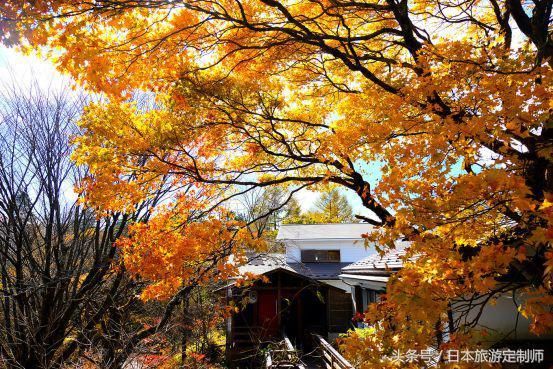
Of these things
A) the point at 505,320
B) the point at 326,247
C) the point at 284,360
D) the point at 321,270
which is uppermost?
the point at 326,247

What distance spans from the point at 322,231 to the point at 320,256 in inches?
77.8

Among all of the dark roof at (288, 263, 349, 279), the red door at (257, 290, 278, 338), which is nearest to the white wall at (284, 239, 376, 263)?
the dark roof at (288, 263, 349, 279)

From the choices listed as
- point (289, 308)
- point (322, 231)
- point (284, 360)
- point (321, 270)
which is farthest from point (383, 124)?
point (322, 231)

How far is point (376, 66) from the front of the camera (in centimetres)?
671

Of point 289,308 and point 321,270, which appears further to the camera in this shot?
point 321,270

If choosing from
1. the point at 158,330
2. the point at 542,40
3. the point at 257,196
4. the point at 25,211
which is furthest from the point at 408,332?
the point at 257,196

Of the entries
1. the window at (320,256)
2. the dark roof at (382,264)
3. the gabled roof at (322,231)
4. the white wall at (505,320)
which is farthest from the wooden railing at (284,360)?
the gabled roof at (322,231)

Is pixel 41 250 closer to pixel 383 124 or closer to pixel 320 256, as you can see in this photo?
pixel 383 124

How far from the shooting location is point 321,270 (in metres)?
21.4

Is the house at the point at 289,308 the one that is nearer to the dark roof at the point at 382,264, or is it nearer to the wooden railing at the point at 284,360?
the wooden railing at the point at 284,360

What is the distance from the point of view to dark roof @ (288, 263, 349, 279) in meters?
19.9

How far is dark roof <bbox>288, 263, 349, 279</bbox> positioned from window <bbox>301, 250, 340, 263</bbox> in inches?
16.9

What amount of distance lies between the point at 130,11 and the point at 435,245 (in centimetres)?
421

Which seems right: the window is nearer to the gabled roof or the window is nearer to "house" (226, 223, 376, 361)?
"house" (226, 223, 376, 361)
